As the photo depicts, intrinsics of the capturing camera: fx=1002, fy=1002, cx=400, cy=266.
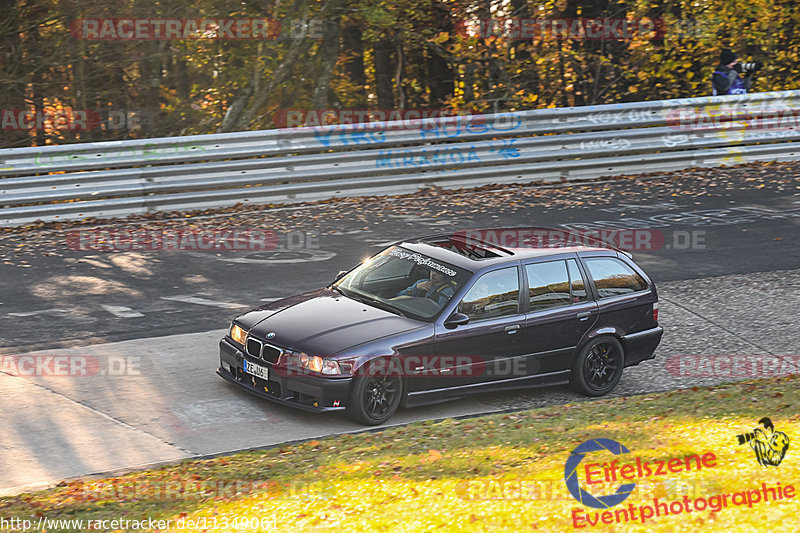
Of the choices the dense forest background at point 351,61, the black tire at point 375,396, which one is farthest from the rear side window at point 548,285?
the dense forest background at point 351,61

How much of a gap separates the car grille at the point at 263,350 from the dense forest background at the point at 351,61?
11.0 m

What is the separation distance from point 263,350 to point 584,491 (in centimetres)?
357

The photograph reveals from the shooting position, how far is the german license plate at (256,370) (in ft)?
27.3

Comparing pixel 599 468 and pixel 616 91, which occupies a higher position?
pixel 616 91

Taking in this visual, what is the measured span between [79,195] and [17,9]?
16.7 feet

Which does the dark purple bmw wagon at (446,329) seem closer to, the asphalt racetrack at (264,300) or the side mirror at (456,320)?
the side mirror at (456,320)

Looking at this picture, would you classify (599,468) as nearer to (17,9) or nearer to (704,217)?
(704,217)

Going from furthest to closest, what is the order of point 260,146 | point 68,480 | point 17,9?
point 17,9 → point 260,146 → point 68,480

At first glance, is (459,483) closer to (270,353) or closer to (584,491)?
(584,491)

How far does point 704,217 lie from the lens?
1518 cm

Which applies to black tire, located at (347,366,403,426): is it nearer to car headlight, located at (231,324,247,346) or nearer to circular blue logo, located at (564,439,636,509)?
car headlight, located at (231,324,247,346)

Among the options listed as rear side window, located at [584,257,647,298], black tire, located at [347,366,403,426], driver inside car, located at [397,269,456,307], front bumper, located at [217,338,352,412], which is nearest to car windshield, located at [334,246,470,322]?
driver inside car, located at [397,269,456,307]

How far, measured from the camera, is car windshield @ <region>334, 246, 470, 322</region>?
8766 millimetres

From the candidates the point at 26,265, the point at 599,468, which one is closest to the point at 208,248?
the point at 26,265
